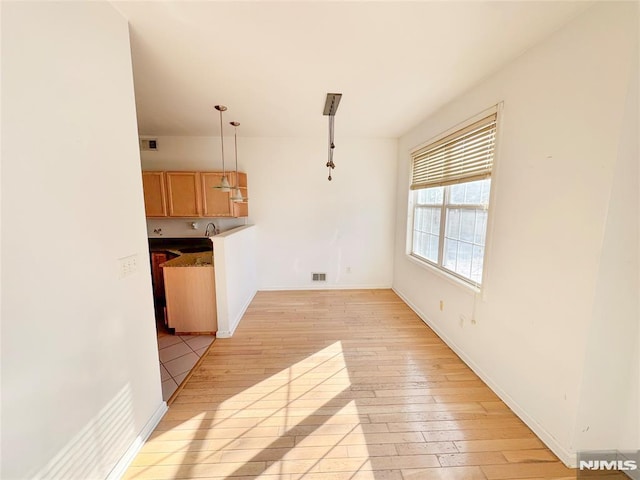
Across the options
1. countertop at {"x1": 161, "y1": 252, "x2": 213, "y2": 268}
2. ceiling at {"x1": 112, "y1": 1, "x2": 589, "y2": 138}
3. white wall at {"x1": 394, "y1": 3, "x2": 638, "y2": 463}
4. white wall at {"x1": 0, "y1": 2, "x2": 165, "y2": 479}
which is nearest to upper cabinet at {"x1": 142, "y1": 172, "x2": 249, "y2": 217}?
countertop at {"x1": 161, "y1": 252, "x2": 213, "y2": 268}

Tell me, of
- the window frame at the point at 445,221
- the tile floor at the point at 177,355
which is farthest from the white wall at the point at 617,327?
the tile floor at the point at 177,355

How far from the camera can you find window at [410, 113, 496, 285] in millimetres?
2225

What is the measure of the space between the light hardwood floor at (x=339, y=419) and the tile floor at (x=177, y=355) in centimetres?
12

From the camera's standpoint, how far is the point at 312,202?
4293 mm

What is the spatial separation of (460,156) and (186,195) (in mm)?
3702

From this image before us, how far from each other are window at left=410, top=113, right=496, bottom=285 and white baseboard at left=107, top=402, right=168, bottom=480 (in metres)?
2.76

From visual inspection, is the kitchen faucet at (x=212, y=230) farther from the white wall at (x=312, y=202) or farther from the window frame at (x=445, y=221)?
the window frame at (x=445, y=221)

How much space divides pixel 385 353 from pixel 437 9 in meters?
2.74

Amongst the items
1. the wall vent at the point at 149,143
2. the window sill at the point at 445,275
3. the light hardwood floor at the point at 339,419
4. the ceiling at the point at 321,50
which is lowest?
the light hardwood floor at the point at 339,419

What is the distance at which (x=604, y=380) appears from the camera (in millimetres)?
1400

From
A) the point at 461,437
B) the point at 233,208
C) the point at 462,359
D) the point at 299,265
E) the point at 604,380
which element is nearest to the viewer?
the point at 604,380

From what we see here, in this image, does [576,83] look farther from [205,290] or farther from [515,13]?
[205,290]

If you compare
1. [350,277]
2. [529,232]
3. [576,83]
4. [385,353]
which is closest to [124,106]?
[576,83]

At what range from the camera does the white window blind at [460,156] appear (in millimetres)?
2139
